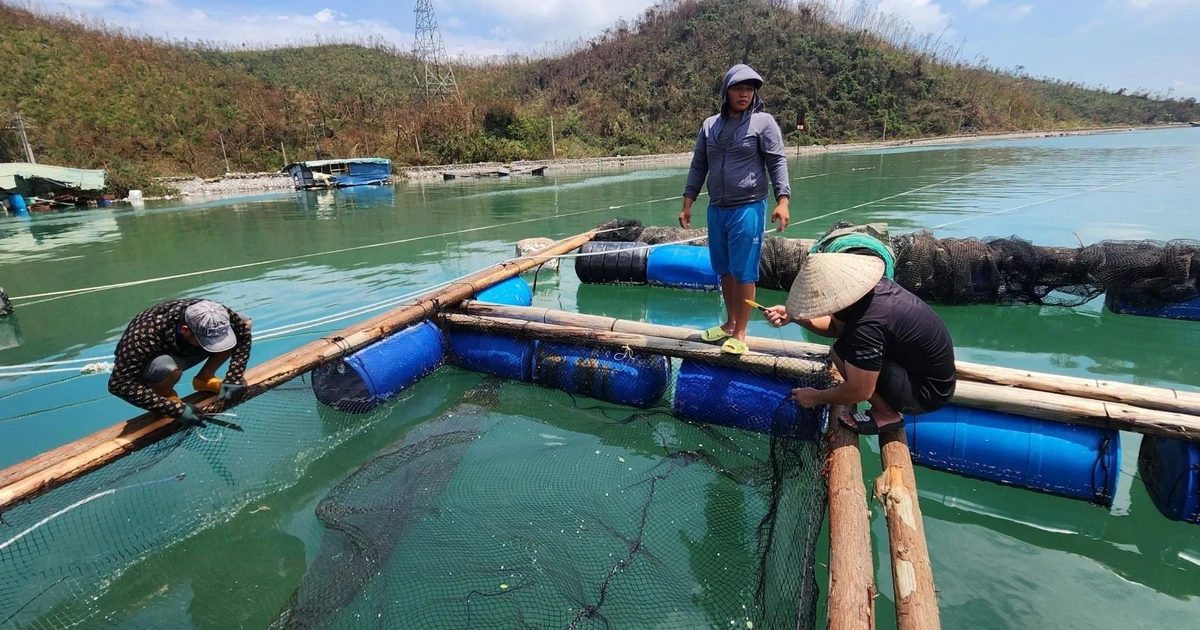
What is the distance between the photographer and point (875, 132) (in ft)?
179

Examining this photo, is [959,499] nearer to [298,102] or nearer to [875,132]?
[298,102]

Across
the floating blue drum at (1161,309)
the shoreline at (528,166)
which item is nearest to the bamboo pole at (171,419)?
the floating blue drum at (1161,309)

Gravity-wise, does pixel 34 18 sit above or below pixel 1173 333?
above

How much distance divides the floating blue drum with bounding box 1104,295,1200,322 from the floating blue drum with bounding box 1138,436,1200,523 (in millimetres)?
3997

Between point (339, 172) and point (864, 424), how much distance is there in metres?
33.3

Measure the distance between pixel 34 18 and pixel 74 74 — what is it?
10498 millimetres

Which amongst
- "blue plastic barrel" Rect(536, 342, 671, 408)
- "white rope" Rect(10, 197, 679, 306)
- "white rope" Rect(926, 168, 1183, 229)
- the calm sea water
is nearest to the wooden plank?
the calm sea water

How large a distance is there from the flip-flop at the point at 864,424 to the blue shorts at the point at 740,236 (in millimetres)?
1294

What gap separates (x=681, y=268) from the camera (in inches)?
299

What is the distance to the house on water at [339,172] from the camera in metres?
29.2

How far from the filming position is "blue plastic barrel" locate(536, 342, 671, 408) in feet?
14.2

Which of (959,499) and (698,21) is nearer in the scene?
(959,499)

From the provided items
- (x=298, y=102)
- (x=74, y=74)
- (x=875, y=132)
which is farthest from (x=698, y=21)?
(x=74, y=74)

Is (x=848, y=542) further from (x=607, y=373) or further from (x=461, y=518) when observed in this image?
(x=607, y=373)
